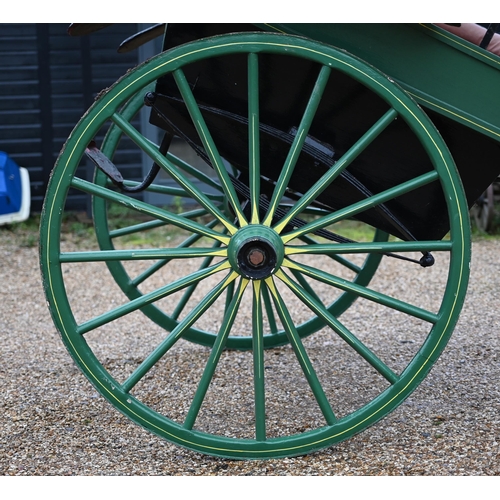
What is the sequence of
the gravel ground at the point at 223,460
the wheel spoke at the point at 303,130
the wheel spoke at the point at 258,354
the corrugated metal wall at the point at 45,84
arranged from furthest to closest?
1. the corrugated metal wall at the point at 45,84
2. the gravel ground at the point at 223,460
3. the wheel spoke at the point at 258,354
4. the wheel spoke at the point at 303,130

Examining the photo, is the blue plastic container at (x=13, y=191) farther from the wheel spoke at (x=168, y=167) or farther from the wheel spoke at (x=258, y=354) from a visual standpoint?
the wheel spoke at (x=258, y=354)

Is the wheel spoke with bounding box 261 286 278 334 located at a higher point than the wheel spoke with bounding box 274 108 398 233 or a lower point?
lower

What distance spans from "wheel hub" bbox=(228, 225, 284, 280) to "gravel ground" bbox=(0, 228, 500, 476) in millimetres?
657

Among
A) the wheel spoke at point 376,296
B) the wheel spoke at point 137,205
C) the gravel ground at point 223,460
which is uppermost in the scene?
the wheel spoke at point 137,205

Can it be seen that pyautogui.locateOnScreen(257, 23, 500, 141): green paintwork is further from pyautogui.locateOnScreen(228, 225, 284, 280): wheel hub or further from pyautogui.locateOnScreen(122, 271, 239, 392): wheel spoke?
pyautogui.locateOnScreen(122, 271, 239, 392): wheel spoke

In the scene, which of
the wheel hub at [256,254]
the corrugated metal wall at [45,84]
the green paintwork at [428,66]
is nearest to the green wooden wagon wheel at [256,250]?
the wheel hub at [256,254]

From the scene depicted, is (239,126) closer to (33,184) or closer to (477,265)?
(477,265)

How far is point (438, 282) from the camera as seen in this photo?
16.0 feet

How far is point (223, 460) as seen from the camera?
233cm

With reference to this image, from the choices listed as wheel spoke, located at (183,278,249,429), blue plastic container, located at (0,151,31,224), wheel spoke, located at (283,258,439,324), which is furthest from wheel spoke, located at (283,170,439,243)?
blue plastic container, located at (0,151,31,224)

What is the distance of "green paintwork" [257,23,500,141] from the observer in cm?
209

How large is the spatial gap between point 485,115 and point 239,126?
777 mm

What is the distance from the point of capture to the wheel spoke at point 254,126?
2.07 meters

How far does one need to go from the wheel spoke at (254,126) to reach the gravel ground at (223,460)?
2.80ft
